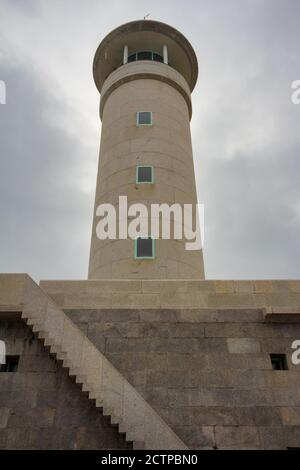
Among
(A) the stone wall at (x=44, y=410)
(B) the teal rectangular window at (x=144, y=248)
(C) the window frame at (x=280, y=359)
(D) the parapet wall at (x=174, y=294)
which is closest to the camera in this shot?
(A) the stone wall at (x=44, y=410)

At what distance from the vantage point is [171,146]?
19.6 metres

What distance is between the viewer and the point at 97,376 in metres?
10.2

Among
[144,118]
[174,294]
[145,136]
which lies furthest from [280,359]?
[144,118]

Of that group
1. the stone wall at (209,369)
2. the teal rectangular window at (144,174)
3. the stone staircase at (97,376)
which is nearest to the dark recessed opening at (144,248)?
the teal rectangular window at (144,174)

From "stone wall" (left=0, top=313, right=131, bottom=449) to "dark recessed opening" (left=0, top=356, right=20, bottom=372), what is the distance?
22cm

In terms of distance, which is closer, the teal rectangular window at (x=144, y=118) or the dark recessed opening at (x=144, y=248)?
the dark recessed opening at (x=144, y=248)

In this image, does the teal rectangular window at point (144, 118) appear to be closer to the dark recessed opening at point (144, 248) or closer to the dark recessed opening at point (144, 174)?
the dark recessed opening at point (144, 174)

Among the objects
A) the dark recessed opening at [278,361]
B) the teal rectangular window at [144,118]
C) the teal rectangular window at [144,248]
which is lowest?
the dark recessed opening at [278,361]

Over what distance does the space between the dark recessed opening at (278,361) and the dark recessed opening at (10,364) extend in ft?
26.2

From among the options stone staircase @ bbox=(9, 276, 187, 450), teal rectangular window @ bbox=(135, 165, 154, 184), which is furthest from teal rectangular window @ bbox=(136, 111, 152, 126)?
stone staircase @ bbox=(9, 276, 187, 450)

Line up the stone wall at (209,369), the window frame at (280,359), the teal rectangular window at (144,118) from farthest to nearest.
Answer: the teal rectangular window at (144,118)
the window frame at (280,359)
the stone wall at (209,369)

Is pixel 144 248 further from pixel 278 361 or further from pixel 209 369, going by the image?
pixel 278 361

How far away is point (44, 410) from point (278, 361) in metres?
7.30

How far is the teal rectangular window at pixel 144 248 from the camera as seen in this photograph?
1623 centimetres
